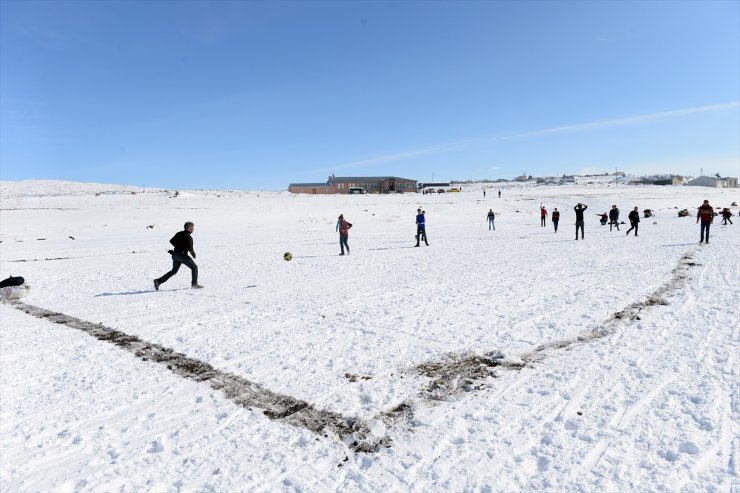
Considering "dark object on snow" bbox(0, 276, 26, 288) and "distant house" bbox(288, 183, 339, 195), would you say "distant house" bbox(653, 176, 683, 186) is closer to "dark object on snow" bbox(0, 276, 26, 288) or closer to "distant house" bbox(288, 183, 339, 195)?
"distant house" bbox(288, 183, 339, 195)

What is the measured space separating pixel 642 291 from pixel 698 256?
7.20 meters

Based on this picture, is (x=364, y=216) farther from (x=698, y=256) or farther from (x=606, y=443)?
(x=606, y=443)

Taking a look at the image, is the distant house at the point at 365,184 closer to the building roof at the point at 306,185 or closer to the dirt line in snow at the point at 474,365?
the building roof at the point at 306,185

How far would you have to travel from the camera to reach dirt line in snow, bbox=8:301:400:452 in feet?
13.7

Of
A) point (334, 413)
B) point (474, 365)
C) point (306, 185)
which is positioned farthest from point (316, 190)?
point (334, 413)

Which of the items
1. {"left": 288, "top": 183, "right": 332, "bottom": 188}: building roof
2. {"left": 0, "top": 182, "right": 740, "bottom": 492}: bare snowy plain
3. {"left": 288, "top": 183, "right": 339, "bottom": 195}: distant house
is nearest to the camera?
{"left": 0, "top": 182, "right": 740, "bottom": 492}: bare snowy plain

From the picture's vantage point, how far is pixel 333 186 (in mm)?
100000

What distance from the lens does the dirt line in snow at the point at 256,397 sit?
13.7 feet

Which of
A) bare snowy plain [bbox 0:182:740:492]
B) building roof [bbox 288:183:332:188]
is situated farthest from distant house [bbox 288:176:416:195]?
bare snowy plain [bbox 0:182:740:492]

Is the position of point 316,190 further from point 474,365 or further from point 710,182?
point 710,182

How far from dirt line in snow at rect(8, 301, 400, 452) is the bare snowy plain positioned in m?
0.03

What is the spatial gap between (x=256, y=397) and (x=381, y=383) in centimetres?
145

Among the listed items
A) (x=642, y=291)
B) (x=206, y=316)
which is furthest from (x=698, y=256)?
(x=206, y=316)

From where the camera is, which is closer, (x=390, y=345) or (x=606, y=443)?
(x=606, y=443)
